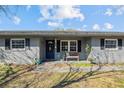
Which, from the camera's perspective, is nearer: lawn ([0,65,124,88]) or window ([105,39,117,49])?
lawn ([0,65,124,88])

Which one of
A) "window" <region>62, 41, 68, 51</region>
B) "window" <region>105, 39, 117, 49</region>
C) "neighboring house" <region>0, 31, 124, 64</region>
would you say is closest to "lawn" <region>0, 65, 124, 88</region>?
"neighboring house" <region>0, 31, 124, 64</region>

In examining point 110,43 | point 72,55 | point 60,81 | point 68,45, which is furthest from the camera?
point 68,45

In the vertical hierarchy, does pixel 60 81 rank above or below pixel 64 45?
below

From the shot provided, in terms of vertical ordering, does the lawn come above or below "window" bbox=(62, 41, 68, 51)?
below

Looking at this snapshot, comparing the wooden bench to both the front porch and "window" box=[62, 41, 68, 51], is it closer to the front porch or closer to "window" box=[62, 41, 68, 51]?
the front porch

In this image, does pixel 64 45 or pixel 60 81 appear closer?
pixel 60 81

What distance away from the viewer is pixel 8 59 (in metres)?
18.1

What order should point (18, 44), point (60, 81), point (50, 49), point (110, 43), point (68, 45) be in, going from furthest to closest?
point (50, 49) → point (68, 45) → point (110, 43) → point (18, 44) → point (60, 81)

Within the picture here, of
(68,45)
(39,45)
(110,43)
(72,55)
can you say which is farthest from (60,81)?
(68,45)

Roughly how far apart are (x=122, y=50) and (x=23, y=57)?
8.60 m

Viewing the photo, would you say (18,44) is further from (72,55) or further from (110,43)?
(110,43)

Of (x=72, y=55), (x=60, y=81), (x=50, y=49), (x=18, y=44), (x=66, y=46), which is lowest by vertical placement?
(x=60, y=81)

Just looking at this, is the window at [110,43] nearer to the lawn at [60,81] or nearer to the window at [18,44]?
the lawn at [60,81]

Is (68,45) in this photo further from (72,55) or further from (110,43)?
(110,43)
